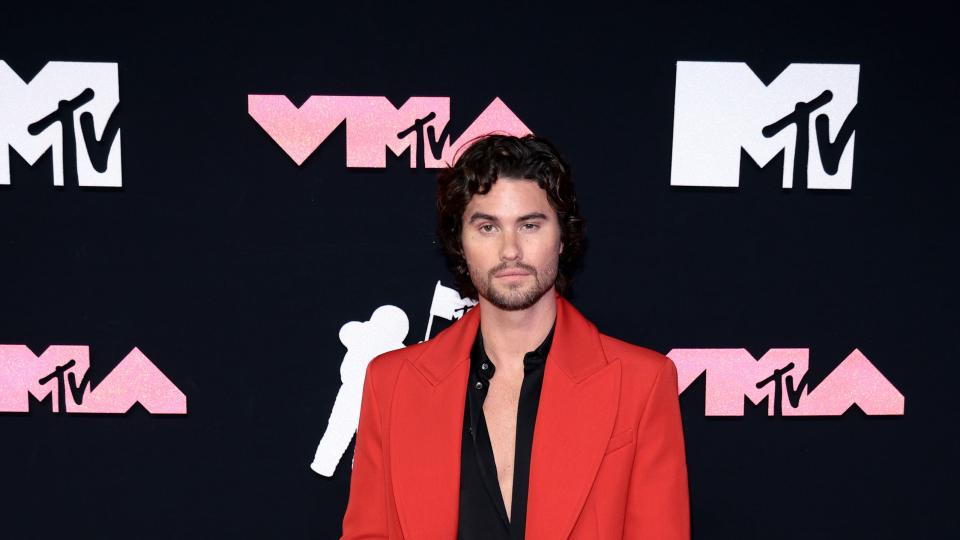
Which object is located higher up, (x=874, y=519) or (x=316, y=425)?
(x=316, y=425)

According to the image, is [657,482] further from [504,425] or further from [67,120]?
[67,120]

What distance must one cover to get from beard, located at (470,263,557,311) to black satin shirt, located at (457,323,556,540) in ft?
0.52

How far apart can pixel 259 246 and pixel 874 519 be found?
1923 mm

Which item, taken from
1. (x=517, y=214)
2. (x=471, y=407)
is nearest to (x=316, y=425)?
(x=471, y=407)

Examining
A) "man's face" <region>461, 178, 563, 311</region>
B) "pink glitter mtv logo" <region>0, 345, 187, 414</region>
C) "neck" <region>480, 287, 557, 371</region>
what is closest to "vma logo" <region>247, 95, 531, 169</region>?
"man's face" <region>461, 178, 563, 311</region>

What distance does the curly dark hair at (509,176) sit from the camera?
65.3 inches

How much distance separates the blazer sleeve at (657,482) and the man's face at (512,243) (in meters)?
0.36

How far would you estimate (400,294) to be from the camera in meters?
2.05

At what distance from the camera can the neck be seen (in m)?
1.71

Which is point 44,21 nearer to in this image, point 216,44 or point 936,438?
point 216,44

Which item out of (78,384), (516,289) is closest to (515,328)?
(516,289)

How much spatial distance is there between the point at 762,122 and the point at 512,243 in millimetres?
891

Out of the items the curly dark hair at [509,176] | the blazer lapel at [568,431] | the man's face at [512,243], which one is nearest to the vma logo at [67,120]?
the curly dark hair at [509,176]

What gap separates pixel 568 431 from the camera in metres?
1.60
